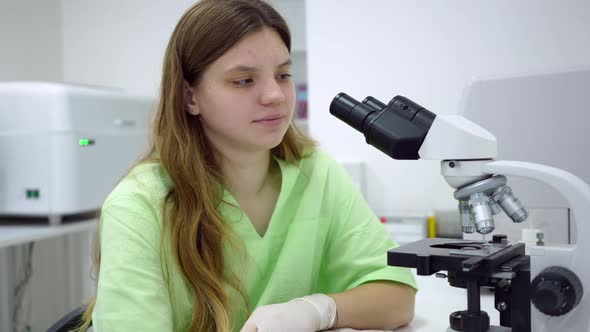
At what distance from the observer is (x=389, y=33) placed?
76.4 inches

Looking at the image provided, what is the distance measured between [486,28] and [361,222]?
0.95 m

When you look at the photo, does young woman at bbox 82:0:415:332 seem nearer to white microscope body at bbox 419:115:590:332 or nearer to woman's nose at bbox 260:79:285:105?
woman's nose at bbox 260:79:285:105

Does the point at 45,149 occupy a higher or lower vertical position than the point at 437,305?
higher

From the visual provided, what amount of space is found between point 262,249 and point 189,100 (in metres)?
0.32

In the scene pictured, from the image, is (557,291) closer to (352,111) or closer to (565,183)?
(565,183)

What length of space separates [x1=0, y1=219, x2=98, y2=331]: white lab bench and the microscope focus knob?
4.57 ft

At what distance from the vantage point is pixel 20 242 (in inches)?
69.9

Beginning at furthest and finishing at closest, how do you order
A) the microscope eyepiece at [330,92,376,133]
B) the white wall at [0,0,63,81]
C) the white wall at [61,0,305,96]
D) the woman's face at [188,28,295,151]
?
1. the white wall at [61,0,305,96]
2. the white wall at [0,0,63,81]
3. the woman's face at [188,28,295,151]
4. the microscope eyepiece at [330,92,376,133]

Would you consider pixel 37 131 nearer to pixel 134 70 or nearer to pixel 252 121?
pixel 134 70

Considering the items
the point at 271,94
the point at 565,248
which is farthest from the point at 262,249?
the point at 565,248

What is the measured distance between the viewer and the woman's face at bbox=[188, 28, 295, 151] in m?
1.03

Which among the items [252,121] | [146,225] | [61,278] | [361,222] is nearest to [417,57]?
[361,222]

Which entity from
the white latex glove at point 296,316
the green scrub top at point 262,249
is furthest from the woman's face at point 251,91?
the white latex glove at point 296,316

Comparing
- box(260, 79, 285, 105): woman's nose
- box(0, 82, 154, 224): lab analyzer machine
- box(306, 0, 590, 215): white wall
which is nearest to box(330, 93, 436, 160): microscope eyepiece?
box(260, 79, 285, 105): woman's nose
